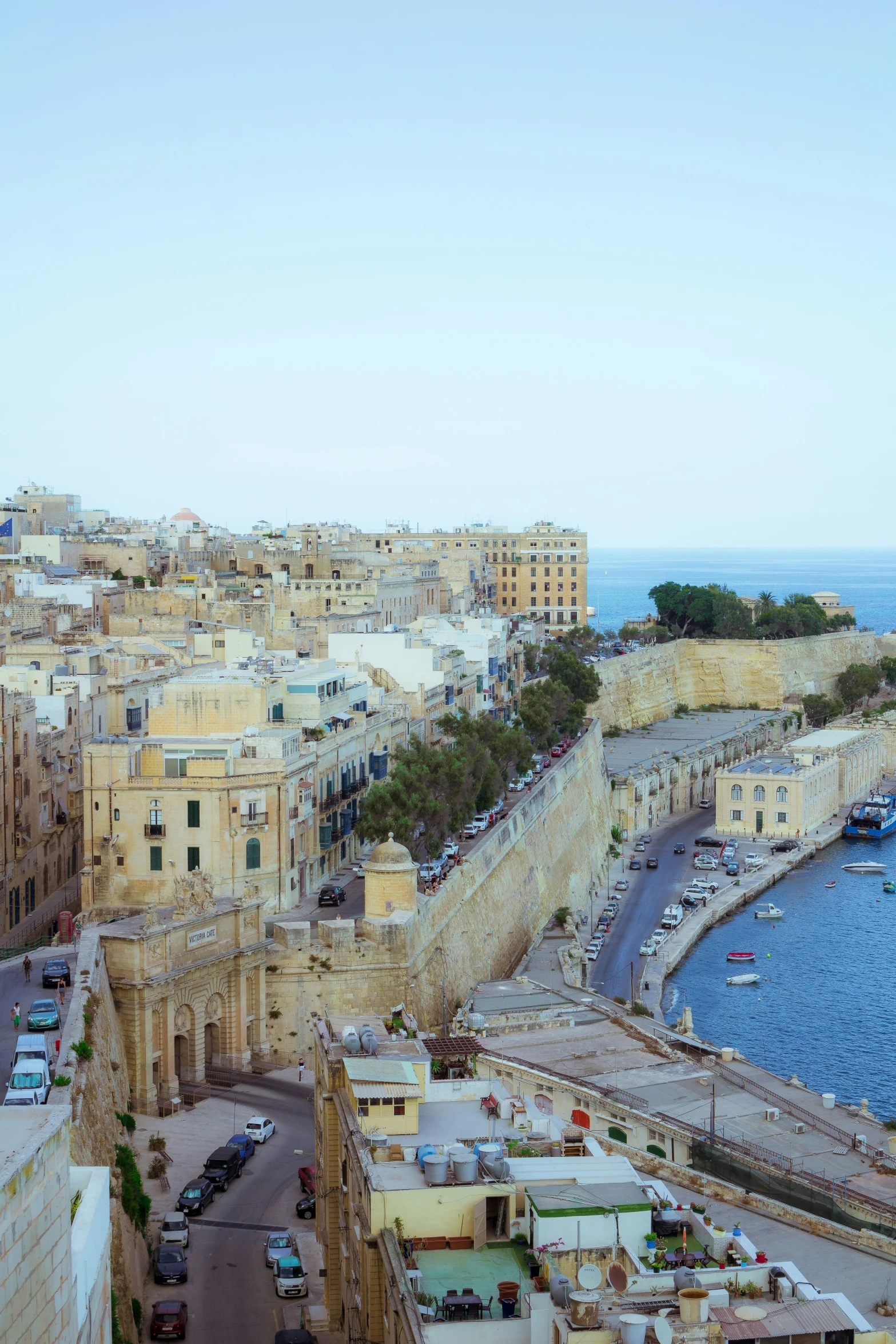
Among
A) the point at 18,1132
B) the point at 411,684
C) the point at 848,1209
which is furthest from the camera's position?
the point at 411,684

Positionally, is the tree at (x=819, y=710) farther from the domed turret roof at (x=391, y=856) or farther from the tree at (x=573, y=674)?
the domed turret roof at (x=391, y=856)

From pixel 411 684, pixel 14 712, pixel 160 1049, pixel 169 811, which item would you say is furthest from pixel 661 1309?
pixel 411 684

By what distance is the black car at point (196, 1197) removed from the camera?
2430 centimetres

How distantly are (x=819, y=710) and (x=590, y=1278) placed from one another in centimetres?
8451

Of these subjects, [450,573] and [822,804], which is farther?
[450,573]

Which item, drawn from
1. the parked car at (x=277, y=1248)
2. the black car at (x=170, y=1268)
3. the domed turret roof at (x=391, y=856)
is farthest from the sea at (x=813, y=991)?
the black car at (x=170, y=1268)

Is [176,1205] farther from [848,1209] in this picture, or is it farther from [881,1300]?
[881,1300]

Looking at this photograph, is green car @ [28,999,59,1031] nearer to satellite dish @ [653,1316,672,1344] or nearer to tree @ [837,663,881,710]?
satellite dish @ [653,1316,672,1344]

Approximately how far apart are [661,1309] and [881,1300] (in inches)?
164

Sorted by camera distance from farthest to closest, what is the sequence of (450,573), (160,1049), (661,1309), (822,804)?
(450,573) → (822,804) → (160,1049) → (661,1309)

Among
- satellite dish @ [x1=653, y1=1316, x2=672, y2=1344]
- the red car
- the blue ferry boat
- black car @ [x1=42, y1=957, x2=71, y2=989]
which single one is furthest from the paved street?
the blue ferry boat

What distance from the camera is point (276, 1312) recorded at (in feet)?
69.9

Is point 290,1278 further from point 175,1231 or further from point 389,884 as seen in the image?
point 389,884

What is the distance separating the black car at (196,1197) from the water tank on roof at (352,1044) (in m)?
4.11
